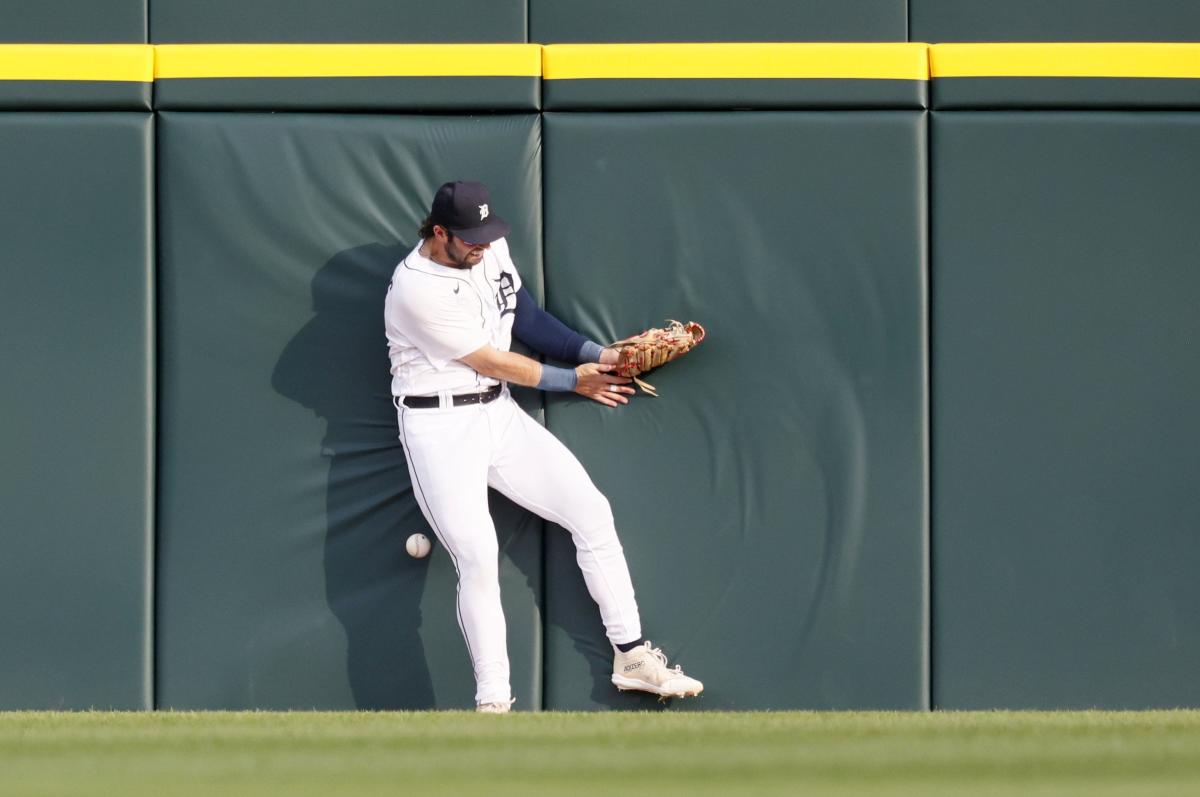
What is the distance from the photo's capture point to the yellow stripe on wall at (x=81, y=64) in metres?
5.85

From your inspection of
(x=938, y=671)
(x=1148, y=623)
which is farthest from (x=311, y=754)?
(x=1148, y=623)

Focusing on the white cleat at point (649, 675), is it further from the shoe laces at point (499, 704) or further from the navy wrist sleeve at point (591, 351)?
the navy wrist sleeve at point (591, 351)

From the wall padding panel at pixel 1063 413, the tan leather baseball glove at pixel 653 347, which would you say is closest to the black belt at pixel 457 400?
the tan leather baseball glove at pixel 653 347

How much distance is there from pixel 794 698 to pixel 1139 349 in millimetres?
1768

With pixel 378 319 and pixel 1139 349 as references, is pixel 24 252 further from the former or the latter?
pixel 1139 349

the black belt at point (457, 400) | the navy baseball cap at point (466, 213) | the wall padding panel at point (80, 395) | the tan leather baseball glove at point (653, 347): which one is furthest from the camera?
the wall padding panel at point (80, 395)

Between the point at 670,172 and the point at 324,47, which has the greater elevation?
the point at 324,47

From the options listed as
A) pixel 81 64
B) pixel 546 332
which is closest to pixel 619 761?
pixel 546 332

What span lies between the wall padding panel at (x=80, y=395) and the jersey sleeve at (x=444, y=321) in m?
1.05

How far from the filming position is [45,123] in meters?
5.87
